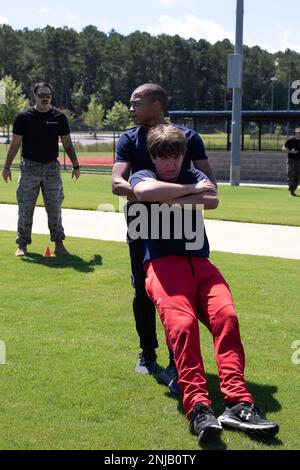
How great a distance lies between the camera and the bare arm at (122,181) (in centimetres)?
393

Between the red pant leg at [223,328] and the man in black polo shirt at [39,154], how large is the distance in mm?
4237

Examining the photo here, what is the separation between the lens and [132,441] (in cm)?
319

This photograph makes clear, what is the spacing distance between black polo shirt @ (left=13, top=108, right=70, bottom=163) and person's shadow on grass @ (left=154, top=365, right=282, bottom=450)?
4191mm

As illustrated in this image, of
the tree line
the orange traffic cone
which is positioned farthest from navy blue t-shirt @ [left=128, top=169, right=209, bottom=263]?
the tree line

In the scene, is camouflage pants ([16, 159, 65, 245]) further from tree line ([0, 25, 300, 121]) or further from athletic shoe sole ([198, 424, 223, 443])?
tree line ([0, 25, 300, 121])

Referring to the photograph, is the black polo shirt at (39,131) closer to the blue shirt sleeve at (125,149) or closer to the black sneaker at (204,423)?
the blue shirt sleeve at (125,149)

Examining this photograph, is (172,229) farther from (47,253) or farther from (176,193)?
(47,253)

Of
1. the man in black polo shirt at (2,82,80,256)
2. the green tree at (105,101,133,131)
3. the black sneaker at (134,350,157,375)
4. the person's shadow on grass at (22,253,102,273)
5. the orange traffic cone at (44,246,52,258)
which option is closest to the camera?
the black sneaker at (134,350,157,375)

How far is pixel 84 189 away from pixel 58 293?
12.1m

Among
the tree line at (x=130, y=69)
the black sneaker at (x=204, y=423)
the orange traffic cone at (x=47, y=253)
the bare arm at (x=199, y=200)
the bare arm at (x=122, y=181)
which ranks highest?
the tree line at (x=130, y=69)

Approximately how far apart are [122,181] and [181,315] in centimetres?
97

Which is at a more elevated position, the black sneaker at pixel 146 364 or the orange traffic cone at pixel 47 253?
the black sneaker at pixel 146 364

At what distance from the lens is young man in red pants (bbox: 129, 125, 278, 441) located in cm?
334

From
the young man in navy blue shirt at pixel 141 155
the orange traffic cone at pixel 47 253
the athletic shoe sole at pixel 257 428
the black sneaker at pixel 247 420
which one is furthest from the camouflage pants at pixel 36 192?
the athletic shoe sole at pixel 257 428
